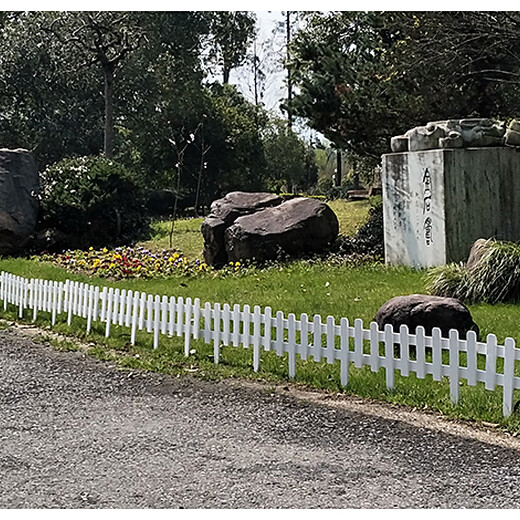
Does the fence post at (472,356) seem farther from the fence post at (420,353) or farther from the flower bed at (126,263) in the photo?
the flower bed at (126,263)

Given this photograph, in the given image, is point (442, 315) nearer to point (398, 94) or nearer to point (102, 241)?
point (398, 94)

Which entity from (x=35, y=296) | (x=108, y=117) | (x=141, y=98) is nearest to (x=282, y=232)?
(x=35, y=296)

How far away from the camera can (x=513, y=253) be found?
10719mm

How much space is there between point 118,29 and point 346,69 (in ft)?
48.5

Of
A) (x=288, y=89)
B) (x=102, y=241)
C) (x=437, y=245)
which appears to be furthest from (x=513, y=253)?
(x=288, y=89)

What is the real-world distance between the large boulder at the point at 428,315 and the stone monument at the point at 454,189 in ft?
18.6

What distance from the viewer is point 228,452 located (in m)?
5.39

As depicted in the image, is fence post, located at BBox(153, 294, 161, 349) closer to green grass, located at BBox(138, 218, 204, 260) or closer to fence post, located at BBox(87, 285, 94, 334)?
fence post, located at BBox(87, 285, 94, 334)

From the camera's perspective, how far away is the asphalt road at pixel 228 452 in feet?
14.9

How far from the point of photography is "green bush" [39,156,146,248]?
19031 mm

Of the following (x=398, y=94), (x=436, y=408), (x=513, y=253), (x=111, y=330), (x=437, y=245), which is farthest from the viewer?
(x=398, y=94)

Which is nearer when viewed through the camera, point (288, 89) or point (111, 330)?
point (111, 330)

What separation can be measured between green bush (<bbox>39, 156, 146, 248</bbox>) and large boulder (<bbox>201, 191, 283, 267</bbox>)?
14.0 ft

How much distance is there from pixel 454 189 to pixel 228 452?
29.2ft
